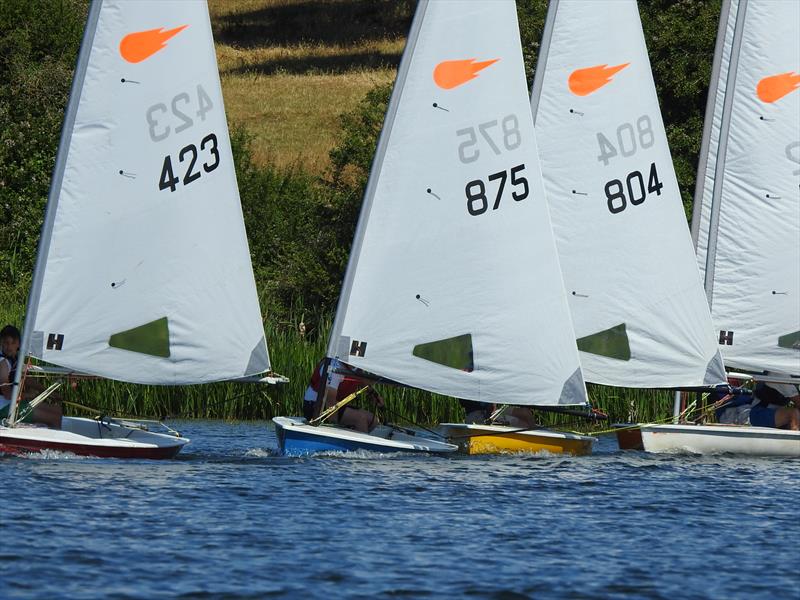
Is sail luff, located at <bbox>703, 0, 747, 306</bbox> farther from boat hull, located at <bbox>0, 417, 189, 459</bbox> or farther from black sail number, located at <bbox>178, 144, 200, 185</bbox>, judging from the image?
boat hull, located at <bbox>0, 417, 189, 459</bbox>

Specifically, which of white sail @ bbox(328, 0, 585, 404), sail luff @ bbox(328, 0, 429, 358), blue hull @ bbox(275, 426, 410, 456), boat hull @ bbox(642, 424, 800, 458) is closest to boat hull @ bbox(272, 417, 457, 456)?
blue hull @ bbox(275, 426, 410, 456)

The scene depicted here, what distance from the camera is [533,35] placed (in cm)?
3938

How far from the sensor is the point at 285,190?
4509 cm

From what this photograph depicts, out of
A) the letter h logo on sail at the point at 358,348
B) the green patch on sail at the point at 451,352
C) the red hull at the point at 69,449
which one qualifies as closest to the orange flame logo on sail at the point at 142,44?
the letter h logo on sail at the point at 358,348

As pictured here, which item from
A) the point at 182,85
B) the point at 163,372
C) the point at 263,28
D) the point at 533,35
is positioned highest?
the point at 263,28

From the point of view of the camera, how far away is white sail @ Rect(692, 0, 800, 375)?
22375 millimetres

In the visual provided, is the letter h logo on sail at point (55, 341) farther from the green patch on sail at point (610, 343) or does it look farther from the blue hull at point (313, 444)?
Answer: the green patch on sail at point (610, 343)

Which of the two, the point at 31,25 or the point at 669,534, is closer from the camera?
the point at 669,534

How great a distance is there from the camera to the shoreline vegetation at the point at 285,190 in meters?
25.7

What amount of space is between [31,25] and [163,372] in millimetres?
29973

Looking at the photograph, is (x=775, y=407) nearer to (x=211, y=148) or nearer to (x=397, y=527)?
(x=211, y=148)

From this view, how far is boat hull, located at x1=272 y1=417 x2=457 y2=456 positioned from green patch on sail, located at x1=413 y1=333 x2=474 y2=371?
1.12 meters

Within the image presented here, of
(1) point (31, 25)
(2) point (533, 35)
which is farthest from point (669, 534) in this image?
(1) point (31, 25)

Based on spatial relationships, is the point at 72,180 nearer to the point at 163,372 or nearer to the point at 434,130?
the point at 163,372
